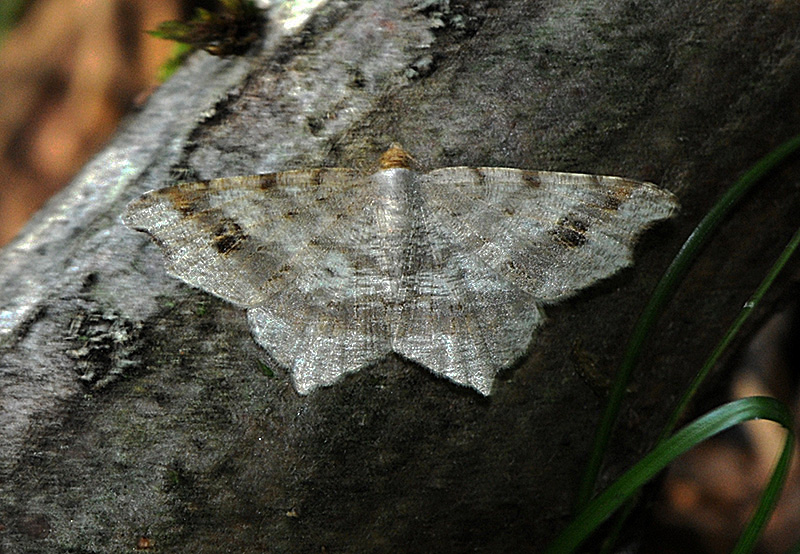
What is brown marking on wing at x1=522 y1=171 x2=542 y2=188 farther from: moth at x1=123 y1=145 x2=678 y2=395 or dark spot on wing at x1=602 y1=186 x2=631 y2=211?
dark spot on wing at x1=602 y1=186 x2=631 y2=211

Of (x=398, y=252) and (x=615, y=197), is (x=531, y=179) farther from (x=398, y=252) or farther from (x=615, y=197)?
(x=398, y=252)

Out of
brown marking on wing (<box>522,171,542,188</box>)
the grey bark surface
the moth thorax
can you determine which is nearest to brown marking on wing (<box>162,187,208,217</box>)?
the grey bark surface

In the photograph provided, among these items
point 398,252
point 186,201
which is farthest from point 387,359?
point 186,201

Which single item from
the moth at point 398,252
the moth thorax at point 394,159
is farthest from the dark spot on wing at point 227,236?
the moth thorax at point 394,159

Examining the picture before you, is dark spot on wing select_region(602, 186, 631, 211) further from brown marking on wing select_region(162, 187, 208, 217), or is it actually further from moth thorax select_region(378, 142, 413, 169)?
brown marking on wing select_region(162, 187, 208, 217)

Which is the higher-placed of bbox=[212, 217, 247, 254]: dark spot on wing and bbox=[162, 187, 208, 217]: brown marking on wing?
bbox=[162, 187, 208, 217]: brown marking on wing

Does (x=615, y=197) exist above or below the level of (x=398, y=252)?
above

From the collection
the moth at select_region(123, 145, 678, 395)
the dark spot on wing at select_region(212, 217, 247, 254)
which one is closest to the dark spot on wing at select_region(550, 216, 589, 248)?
the moth at select_region(123, 145, 678, 395)
